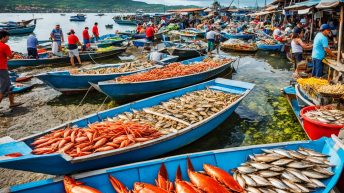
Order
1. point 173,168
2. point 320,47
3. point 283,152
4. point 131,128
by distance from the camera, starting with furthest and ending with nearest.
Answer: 1. point 320,47
2. point 131,128
3. point 283,152
4. point 173,168

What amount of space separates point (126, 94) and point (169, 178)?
19.1 ft

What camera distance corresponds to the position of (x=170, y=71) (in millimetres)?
11664

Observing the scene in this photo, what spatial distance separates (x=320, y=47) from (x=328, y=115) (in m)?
4.29

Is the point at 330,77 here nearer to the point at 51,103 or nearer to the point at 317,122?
the point at 317,122

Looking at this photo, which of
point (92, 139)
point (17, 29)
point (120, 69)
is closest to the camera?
point (92, 139)

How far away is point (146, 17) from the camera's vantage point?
61.9 m

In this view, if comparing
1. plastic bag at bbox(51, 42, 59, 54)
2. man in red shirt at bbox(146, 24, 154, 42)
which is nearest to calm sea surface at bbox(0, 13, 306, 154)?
plastic bag at bbox(51, 42, 59, 54)

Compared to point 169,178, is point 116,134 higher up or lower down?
higher up

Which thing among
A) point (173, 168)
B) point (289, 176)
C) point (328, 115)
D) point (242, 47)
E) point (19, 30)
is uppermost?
point (19, 30)

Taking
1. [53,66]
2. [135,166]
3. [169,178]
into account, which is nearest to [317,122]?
[169,178]

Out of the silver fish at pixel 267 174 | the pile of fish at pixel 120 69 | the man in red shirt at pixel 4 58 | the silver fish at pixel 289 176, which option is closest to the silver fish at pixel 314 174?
the silver fish at pixel 289 176

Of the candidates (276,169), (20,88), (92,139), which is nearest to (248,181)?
(276,169)

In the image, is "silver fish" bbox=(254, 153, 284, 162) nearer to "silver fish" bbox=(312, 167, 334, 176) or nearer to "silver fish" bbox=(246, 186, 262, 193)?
"silver fish" bbox=(312, 167, 334, 176)

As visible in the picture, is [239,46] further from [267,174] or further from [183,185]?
[183,185]
